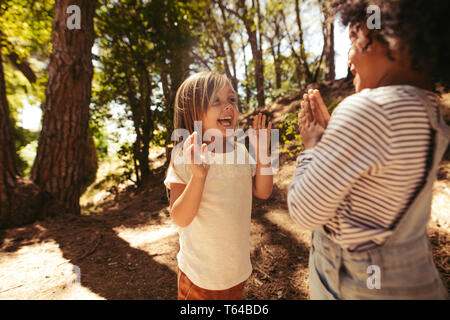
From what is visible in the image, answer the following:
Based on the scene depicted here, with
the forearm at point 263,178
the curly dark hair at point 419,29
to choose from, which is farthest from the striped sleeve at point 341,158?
the forearm at point 263,178

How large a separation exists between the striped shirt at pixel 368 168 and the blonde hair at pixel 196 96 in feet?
2.93

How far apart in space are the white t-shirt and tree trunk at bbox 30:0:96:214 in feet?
11.2

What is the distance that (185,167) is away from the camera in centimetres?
143

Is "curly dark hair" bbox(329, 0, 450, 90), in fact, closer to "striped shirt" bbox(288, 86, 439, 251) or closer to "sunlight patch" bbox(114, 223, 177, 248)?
"striped shirt" bbox(288, 86, 439, 251)

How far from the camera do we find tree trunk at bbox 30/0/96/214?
147 inches

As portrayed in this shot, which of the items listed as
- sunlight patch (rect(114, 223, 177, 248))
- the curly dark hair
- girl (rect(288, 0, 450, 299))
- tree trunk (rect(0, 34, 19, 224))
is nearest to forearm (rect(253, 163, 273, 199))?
girl (rect(288, 0, 450, 299))

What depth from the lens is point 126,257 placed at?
9.62 feet

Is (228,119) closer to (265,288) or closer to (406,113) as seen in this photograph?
(406,113)

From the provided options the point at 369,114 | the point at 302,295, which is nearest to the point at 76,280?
the point at 302,295

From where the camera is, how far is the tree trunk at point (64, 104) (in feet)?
12.3

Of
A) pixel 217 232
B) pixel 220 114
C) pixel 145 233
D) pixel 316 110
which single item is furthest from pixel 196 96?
pixel 145 233

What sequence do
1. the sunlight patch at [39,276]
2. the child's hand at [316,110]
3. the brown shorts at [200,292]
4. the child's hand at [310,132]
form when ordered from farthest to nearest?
the sunlight patch at [39,276] < the brown shorts at [200,292] < the child's hand at [316,110] < the child's hand at [310,132]

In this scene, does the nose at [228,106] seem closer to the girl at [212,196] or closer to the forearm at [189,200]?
the girl at [212,196]

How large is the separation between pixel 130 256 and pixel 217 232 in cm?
213
